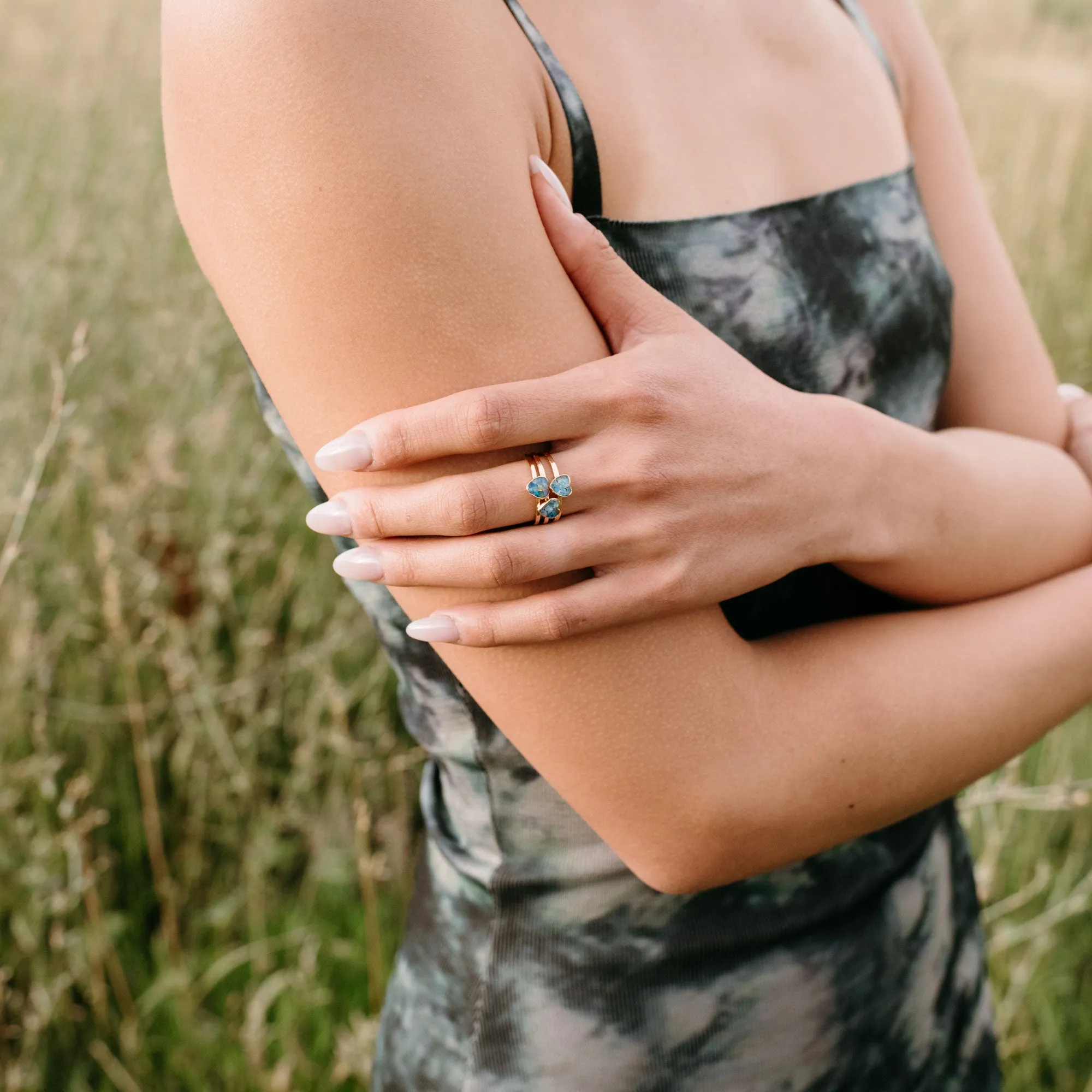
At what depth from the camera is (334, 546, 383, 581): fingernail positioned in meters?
0.71

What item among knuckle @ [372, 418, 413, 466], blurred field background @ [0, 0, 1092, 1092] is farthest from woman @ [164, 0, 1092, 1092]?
blurred field background @ [0, 0, 1092, 1092]

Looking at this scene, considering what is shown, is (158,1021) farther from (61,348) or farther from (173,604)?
(61,348)

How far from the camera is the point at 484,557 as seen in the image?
68 centimetres

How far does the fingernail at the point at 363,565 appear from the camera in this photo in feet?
2.33

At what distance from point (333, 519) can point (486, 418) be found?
0.45 ft

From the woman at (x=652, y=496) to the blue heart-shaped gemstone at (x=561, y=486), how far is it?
0.4 inches

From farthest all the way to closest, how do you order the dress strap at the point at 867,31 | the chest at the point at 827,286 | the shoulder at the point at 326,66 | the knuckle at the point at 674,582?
the dress strap at the point at 867,31 → the chest at the point at 827,286 → the knuckle at the point at 674,582 → the shoulder at the point at 326,66

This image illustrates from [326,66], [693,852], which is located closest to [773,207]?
[326,66]

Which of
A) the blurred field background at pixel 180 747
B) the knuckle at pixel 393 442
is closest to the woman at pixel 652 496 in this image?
the knuckle at pixel 393 442

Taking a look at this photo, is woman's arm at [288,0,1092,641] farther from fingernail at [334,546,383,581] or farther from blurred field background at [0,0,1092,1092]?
blurred field background at [0,0,1092,1092]

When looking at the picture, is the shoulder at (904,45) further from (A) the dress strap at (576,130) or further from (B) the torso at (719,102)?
(A) the dress strap at (576,130)

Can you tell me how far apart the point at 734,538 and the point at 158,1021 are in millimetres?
1650

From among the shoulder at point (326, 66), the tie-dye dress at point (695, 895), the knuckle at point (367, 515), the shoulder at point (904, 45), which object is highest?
the shoulder at point (326, 66)

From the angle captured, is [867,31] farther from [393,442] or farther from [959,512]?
[393,442]
